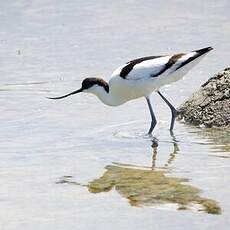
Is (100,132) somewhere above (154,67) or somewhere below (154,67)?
below

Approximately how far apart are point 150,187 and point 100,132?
6.38ft

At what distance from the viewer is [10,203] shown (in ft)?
19.0

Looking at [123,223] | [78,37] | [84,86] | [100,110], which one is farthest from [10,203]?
[78,37]

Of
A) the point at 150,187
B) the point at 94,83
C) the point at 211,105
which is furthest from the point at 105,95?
the point at 150,187

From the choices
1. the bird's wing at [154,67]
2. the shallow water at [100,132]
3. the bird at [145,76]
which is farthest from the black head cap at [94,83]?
the shallow water at [100,132]

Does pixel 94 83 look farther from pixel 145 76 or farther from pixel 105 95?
pixel 145 76

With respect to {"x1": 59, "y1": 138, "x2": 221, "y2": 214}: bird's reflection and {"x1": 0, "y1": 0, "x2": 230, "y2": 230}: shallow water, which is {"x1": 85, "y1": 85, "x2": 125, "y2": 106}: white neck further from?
{"x1": 59, "y1": 138, "x2": 221, "y2": 214}: bird's reflection

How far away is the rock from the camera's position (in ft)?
26.5

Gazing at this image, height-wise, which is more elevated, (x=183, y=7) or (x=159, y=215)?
(x=183, y=7)

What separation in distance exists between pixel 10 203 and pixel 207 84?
3.31 metres

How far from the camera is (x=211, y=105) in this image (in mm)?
8234

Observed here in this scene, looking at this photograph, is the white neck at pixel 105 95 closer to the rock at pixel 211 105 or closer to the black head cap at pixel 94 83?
the black head cap at pixel 94 83

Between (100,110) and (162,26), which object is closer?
(100,110)

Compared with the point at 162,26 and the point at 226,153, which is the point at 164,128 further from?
the point at 162,26
